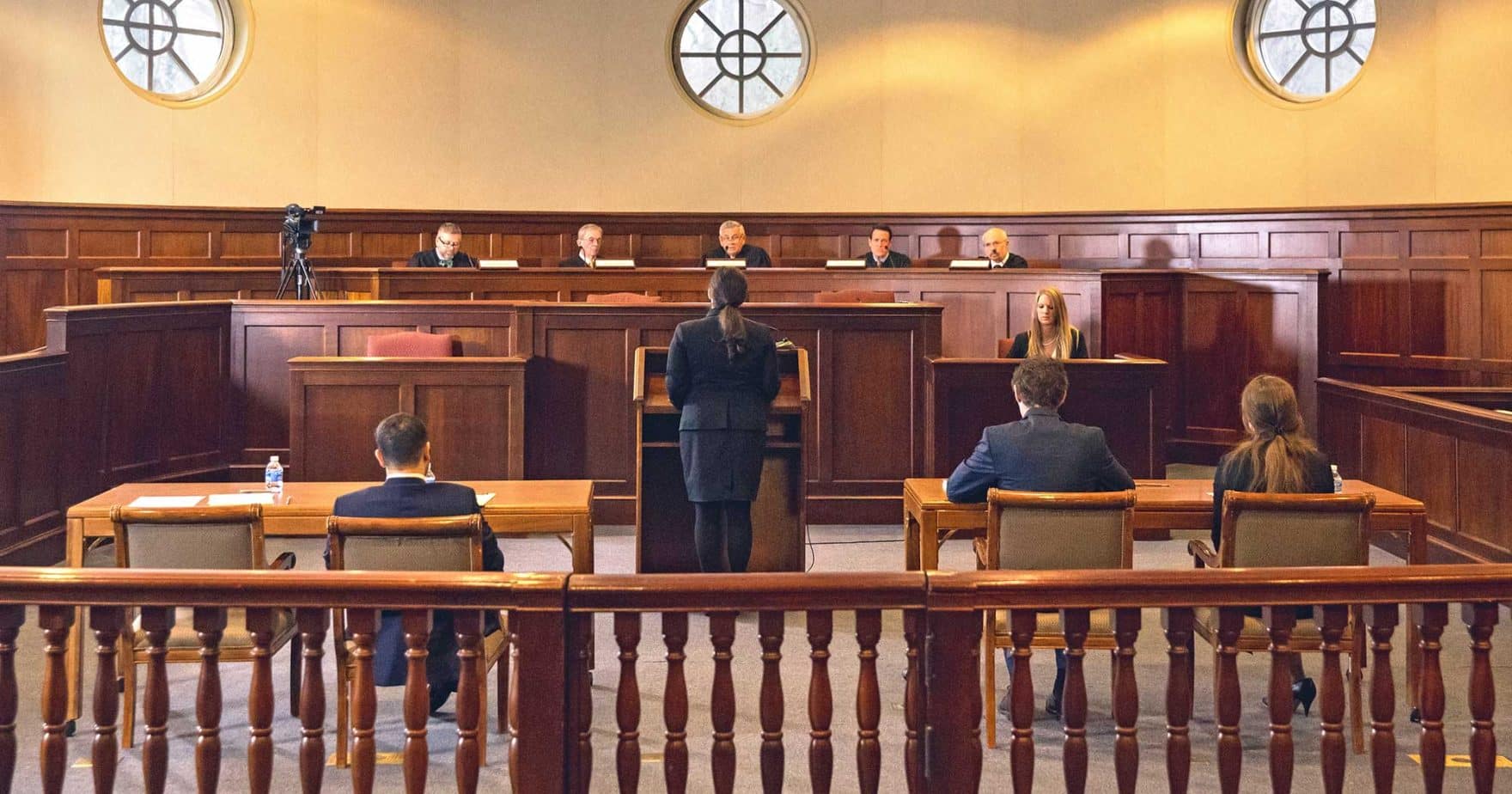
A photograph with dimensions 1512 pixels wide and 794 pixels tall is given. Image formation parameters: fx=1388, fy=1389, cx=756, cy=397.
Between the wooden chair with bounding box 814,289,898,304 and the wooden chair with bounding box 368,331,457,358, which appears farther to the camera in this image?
the wooden chair with bounding box 814,289,898,304

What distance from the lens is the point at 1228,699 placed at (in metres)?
2.54

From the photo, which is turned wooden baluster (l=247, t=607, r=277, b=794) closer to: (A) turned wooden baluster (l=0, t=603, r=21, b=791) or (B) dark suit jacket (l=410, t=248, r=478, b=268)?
(A) turned wooden baluster (l=0, t=603, r=21, b=791)

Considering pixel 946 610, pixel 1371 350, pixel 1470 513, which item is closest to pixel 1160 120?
pixel 1371 350

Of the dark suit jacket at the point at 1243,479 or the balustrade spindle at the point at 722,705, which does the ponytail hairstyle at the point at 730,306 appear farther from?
the balustrade spindle at the point at 722,705

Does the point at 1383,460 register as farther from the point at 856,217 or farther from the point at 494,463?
the point at 856,217

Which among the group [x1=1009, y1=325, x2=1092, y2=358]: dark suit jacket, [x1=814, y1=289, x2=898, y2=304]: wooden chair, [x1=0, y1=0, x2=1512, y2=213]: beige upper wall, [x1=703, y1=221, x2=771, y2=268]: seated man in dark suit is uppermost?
[x1=0, y1=0, x2=1512, y2=213]: beige upper wall

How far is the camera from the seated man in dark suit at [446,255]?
9.92m

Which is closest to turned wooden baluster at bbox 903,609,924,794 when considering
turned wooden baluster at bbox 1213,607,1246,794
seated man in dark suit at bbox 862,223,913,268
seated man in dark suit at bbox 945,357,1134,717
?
turned wooden baluster at bbox 1213,607,1246,794

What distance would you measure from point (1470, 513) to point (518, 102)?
8526 millimetres

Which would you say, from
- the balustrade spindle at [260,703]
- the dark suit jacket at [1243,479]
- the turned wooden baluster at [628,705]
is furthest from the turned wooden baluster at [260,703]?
the dark suit jacket at [1243,479]

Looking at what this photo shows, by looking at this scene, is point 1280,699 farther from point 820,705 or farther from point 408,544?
point 408,544

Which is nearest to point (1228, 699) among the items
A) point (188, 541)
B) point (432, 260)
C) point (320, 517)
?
point (188, 541)

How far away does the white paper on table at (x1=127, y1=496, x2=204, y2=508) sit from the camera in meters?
4.39

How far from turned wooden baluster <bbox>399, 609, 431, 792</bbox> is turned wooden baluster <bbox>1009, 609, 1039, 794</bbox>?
3.42ft
